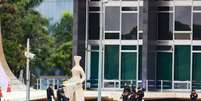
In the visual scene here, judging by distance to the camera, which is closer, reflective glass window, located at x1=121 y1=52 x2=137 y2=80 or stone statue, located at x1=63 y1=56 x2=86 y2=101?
stone statue, located at x1=63 y1=56 x2=86 y2=101

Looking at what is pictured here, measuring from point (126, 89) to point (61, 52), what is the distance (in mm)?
46226

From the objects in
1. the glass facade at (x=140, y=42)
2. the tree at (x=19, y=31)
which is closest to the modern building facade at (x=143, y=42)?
the glass facade at (x=140, y=42)

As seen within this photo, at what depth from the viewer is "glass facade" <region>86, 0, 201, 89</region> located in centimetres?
5444

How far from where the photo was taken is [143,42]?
54031mm

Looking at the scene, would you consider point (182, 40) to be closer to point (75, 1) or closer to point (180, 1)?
point (180, 1)

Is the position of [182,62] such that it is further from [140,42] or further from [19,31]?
[19,31]

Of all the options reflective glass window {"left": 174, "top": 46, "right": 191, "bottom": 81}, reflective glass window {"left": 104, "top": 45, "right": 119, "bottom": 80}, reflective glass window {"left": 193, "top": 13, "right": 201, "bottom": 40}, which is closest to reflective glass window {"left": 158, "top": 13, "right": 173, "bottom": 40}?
reflective glass window {"left": 174, "top": 46, "right": 191, "bottom": 81}

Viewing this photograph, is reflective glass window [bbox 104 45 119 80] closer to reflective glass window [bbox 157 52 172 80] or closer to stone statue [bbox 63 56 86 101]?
reflective glass window [bbox 157 52 172 80]

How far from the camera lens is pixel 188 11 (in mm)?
54312

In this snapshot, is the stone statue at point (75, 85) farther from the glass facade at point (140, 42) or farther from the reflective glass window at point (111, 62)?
the reflective glass window at point (111, 62)

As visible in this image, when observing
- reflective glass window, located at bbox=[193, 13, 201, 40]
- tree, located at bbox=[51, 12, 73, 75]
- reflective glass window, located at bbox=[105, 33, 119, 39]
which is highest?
reflective glass window, located at bbox=[193, 13, 201, 40]

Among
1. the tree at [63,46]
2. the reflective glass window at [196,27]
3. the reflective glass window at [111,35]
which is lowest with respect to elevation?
the tree at [63,46]

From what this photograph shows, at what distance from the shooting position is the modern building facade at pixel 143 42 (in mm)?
54125

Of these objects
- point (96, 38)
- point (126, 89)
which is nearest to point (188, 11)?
point (96, 38)
